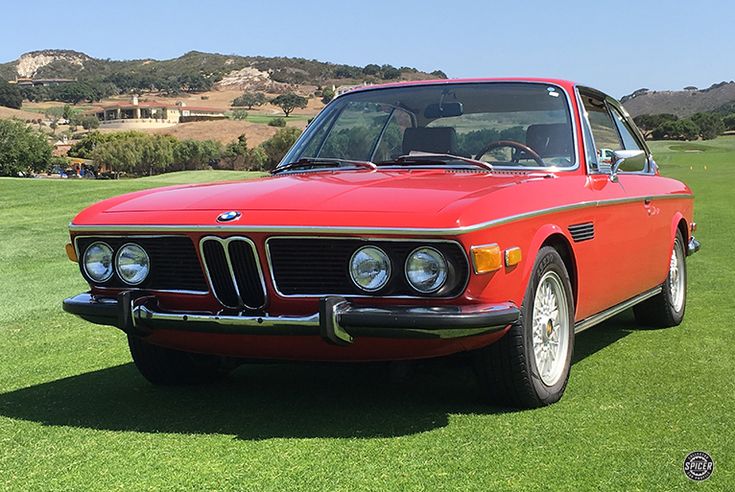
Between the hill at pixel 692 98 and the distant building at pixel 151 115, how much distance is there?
77.0m

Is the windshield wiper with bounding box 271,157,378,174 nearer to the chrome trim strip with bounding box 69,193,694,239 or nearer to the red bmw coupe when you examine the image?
the red bmw coupe

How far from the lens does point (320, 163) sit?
505 cm

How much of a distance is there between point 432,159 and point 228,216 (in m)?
1.42

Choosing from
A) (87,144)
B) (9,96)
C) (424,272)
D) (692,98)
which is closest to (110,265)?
(424,272)

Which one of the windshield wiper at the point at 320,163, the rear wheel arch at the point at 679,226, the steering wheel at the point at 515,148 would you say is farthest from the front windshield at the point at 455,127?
the rear wheel arch at the point at 679,226

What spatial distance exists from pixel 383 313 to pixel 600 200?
180 centimetres

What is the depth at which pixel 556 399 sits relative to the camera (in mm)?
4168

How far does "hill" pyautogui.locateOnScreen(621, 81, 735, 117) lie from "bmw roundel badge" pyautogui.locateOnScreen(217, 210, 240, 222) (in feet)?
354

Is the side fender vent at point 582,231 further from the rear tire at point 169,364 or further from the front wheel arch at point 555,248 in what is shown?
the rear tire at point 169,364

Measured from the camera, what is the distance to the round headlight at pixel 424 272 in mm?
3605

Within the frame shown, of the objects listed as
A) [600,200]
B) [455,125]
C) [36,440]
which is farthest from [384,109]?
[36,440]

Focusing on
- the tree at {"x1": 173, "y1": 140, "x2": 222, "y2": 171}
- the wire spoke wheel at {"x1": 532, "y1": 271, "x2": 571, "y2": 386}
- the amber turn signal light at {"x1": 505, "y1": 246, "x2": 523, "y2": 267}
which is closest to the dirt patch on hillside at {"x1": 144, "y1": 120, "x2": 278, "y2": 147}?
the tree at {"x1": 173, "y1": 140, "x2": 222, "y2": 171}

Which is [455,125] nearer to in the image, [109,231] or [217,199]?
[217,199]

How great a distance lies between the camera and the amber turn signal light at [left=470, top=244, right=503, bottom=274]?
3566 millimetres
